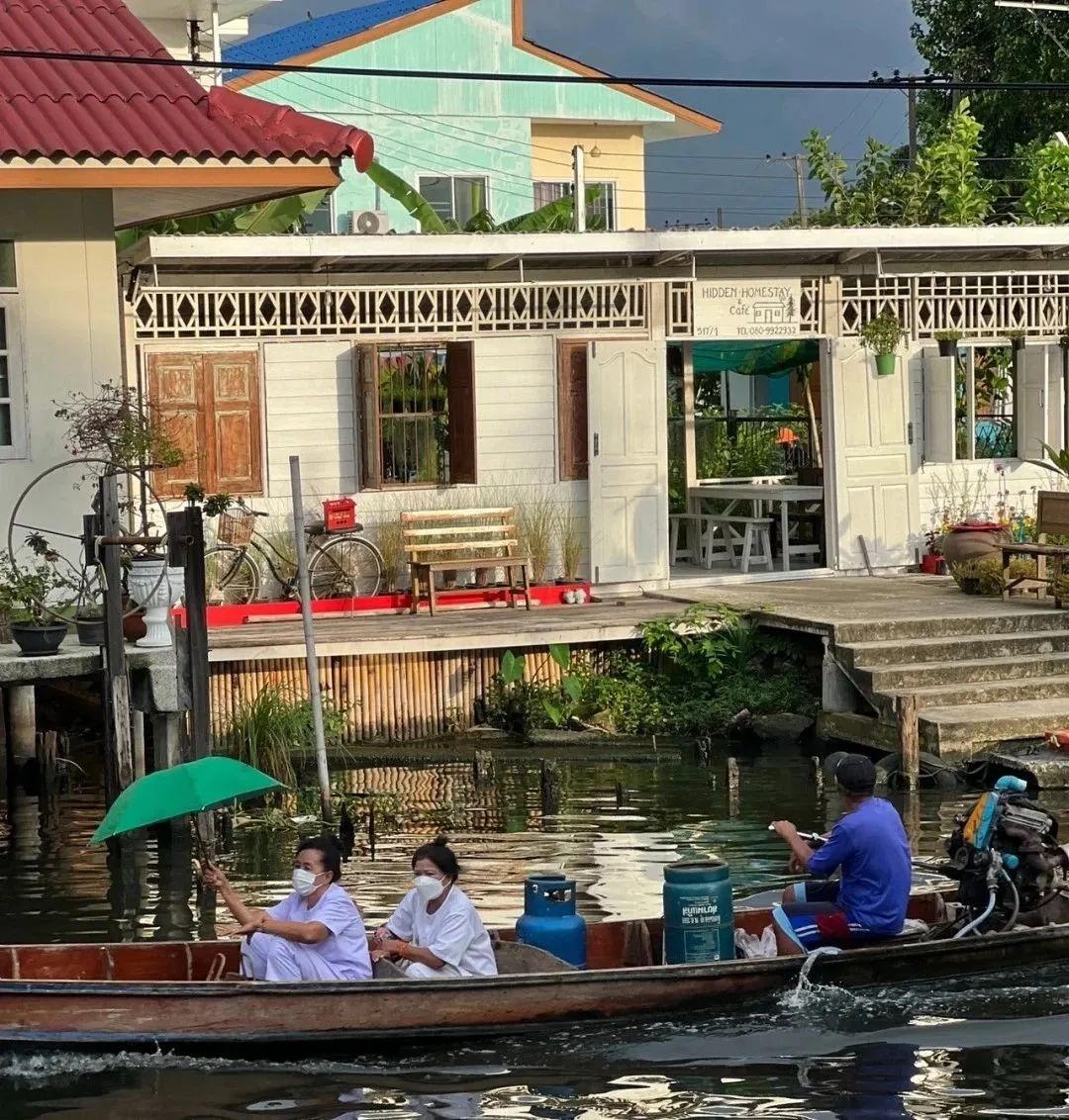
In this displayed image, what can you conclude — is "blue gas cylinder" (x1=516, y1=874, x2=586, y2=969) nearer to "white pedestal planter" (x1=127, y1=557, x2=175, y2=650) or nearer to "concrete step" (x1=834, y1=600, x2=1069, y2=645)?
"white pedestal planter" (x1=127, y1=557, x2=175, y2=650)

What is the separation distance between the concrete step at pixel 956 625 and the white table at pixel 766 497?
3347 millimetres

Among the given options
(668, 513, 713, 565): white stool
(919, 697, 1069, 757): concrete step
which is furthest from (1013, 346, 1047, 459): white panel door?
(919, 697, 1069, 757): concrete step

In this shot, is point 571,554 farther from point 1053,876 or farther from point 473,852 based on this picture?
point 1053,876

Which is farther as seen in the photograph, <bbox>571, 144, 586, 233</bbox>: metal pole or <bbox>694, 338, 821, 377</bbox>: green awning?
<bbox>694, 338, 821, 377</bbox>: green awning

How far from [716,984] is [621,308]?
10581 mm

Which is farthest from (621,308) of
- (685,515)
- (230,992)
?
(230,992)

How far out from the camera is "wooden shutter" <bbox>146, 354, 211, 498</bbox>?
18.2 meters

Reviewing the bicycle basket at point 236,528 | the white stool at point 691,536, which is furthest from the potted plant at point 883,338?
the bicycle basket at point 236,528

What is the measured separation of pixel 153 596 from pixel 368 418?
4681 mm

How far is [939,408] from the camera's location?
20781 mm

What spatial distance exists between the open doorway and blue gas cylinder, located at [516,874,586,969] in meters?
9.92

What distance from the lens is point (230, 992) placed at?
9711mm

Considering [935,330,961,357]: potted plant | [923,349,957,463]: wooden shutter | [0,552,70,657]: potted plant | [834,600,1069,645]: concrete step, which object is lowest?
[834,600,1069,645]: concrete step

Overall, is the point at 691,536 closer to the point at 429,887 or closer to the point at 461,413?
the point at 461,413
